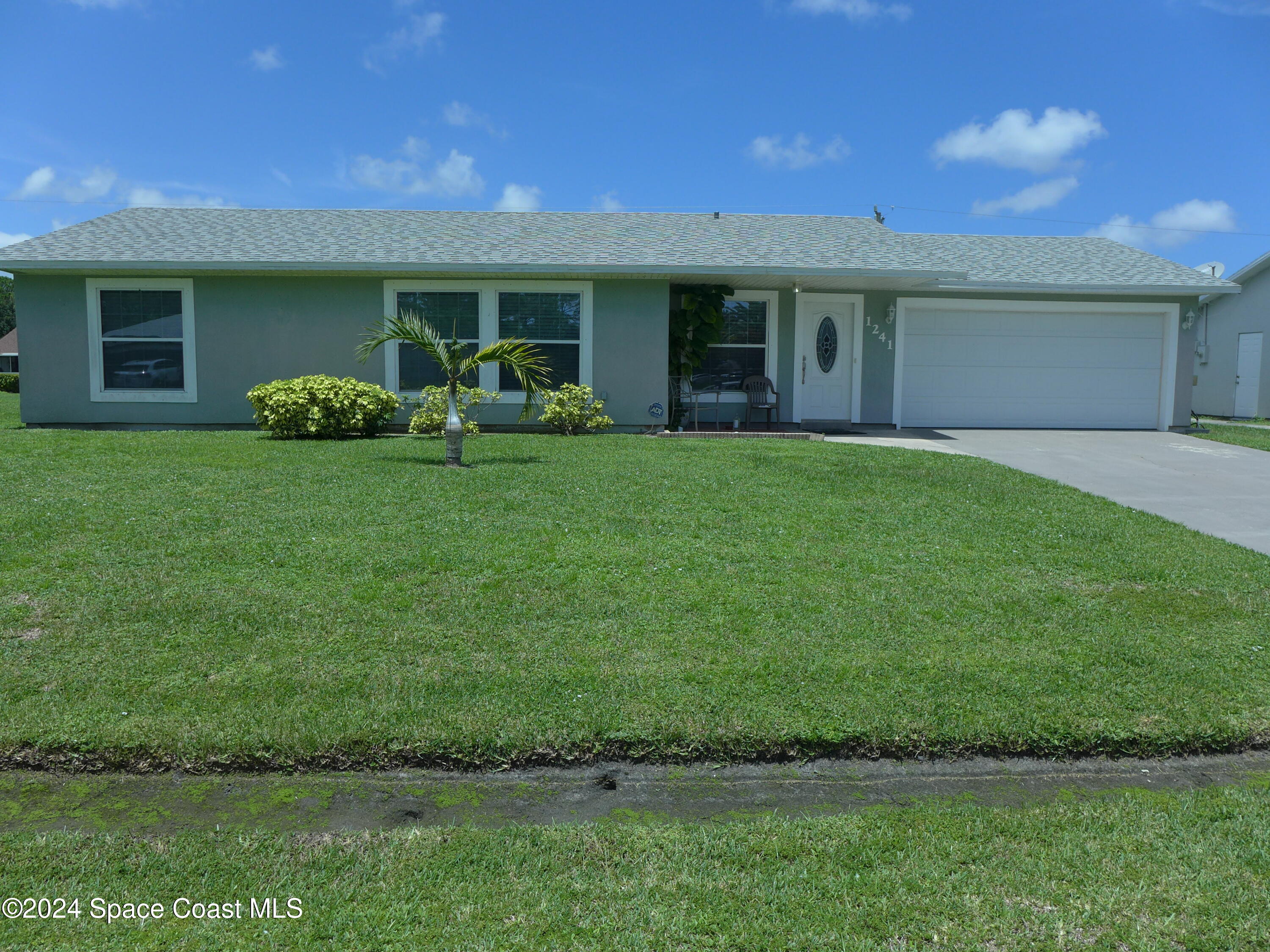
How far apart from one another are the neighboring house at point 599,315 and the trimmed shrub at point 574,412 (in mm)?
569

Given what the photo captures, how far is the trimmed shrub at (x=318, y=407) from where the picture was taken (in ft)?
39.2

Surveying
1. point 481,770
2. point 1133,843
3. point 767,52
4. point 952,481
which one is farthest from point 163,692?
point 767,52

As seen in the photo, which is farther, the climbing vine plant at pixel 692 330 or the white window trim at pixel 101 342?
the climbing vine plant at pixel 692 330

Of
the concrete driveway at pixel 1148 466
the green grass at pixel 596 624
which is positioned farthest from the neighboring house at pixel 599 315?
the green grass at pixel 596 624

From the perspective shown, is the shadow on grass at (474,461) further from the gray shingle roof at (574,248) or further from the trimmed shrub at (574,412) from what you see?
the gray shingle roof at (574,248)

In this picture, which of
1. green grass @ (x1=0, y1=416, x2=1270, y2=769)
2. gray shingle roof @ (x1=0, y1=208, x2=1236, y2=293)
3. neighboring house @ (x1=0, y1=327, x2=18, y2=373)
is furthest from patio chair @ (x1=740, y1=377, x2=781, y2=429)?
neighboring house @ (x1=0, y1=327, x2=18, y2=373)

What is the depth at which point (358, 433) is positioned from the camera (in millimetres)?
12828

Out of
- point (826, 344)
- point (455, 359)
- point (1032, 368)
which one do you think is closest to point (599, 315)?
point (826, 344)

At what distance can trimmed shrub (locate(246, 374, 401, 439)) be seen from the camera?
11953 mm

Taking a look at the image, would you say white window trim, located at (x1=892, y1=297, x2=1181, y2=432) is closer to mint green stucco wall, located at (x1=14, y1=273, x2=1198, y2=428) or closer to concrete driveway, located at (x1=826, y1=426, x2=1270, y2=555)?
concrete driveway, located at (x1=826, y1=426, x2=1270, y2=555)

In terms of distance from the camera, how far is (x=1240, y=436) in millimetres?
14828

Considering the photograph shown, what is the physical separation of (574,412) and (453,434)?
4054 mm

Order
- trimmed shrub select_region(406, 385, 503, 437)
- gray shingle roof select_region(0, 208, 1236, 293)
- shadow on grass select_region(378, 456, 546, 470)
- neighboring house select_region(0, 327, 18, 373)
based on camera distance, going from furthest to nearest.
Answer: neighboring house select_region(0, 327, 18, 373) → gray shingle roof select_region(0, 208, 1236, 293) → trimmed shrub select_region(406, 385, 503, 437) → shadow on grass select_region(378, 456, 546, 470)

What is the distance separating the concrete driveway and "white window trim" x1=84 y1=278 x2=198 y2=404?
32.1 feet
